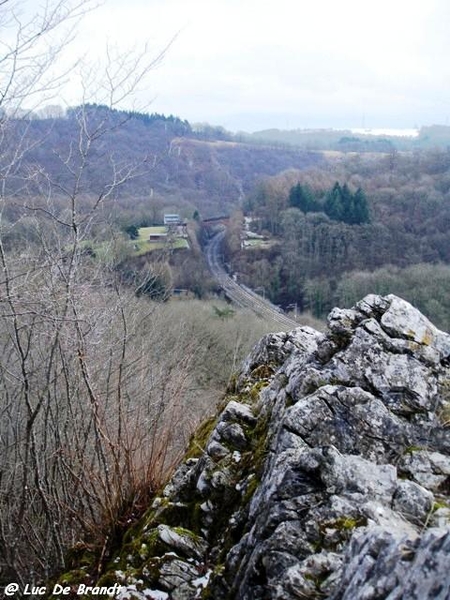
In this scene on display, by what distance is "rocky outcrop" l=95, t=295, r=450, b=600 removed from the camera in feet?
8.46

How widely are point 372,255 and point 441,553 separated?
3875cm

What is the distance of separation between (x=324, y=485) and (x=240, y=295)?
33.9 meters

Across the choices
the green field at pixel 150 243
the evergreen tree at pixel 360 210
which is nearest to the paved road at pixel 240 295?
Answer: the green field at pixel 150 243

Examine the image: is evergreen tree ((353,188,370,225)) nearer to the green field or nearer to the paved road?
the paved road

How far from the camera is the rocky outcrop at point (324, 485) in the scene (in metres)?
2.58

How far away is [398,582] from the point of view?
1970mm

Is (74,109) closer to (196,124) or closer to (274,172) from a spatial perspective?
(274,172)

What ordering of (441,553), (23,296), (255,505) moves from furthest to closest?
(23,296) < (255,505) < (441,553)

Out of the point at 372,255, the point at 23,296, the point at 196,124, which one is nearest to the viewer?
the point at 23,296

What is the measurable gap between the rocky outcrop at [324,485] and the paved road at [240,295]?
23.7m

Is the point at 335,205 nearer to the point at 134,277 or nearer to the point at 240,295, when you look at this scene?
the point at 240,295

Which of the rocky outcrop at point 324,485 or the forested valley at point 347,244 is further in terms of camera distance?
the forested valley at point 347,244

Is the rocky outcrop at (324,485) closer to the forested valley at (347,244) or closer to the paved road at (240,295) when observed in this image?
the paved road at (240,295)

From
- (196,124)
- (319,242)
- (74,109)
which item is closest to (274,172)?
(196,124)
